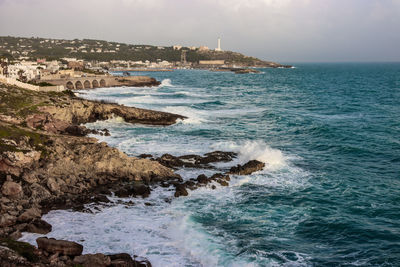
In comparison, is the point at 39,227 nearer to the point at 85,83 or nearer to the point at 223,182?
the point at 223,182

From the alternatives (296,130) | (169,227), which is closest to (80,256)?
(169,227)

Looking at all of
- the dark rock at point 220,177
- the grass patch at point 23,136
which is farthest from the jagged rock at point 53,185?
the dark rock at point 220,177

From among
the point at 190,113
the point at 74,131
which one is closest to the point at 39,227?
the point at 74,131

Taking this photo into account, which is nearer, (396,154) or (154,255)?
(154,255)

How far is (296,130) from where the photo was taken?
169 feet

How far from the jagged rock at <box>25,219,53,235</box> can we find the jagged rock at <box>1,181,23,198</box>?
13.6ft

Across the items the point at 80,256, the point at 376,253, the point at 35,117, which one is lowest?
the point at 376,253

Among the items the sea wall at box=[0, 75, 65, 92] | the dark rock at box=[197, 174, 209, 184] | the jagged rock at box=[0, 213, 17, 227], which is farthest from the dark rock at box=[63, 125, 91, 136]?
the sea wall at box=[0, 75, 65, 92]

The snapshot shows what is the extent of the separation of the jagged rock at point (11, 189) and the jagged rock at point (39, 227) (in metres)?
4.15

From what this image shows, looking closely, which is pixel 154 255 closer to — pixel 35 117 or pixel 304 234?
pixel 304 234

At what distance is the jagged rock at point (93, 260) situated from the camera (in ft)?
51.2

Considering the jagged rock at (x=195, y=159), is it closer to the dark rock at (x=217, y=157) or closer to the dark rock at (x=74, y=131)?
the dark rock at (x=217, y=157)

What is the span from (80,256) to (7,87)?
44.8 meters

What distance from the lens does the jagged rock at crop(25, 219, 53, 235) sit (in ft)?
63.5
